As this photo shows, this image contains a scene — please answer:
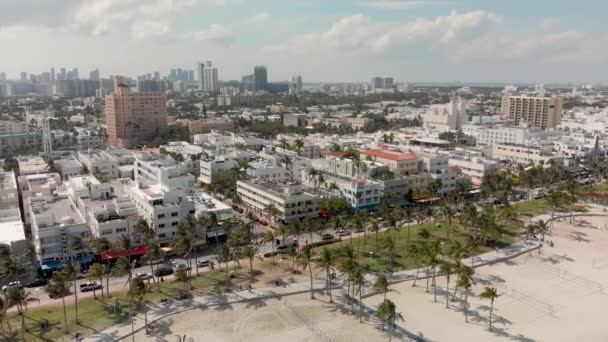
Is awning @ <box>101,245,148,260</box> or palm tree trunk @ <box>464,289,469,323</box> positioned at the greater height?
awning @ <box>101,245,148,260</box>

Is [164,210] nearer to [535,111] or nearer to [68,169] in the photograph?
[68,169]

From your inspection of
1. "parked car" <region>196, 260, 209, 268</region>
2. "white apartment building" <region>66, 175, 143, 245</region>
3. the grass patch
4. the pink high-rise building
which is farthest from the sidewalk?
the pink high-rise building

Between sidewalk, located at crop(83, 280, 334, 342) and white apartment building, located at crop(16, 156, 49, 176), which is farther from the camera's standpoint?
white apartment building, located at crop(16, 156, 49, 176)

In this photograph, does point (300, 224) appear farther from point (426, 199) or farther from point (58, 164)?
point (58, 164)

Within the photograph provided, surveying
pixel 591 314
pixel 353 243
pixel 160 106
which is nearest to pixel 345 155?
pixel 353 243

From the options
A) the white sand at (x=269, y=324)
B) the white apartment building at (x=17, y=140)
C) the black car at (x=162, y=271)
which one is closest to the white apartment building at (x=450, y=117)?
the white apartment building at (x=17, y=140)

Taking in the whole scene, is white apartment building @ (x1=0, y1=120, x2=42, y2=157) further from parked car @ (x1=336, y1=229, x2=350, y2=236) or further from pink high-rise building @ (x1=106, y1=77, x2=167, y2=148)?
parked car @ (x1=336, y1=229, x2=350, y2=236)
